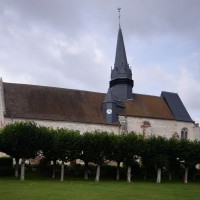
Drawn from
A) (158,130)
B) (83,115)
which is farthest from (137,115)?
(83,115)

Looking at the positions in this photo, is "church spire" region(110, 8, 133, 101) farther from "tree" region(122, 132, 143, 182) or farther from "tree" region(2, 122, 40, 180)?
"tree" region(2, 122, 40, 180)

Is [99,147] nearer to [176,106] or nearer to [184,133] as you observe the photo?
[184,133]

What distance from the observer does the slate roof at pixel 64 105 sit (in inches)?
1816

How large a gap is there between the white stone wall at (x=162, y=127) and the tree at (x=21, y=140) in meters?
17.9

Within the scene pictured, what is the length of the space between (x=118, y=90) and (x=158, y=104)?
21.6 ft

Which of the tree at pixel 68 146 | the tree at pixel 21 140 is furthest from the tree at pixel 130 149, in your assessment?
the tree at pixel 21 140

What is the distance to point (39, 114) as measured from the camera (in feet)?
151

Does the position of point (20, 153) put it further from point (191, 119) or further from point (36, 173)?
point (191, 119)

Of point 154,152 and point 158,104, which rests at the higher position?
point 158,104

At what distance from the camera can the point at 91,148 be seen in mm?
36781

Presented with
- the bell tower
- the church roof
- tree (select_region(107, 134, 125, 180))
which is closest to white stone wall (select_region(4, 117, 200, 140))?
the church roof

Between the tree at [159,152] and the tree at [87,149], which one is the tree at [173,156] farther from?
the tree at [87,149]

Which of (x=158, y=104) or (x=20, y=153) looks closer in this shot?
(x=20, y=153)

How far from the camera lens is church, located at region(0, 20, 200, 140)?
4634 cm
